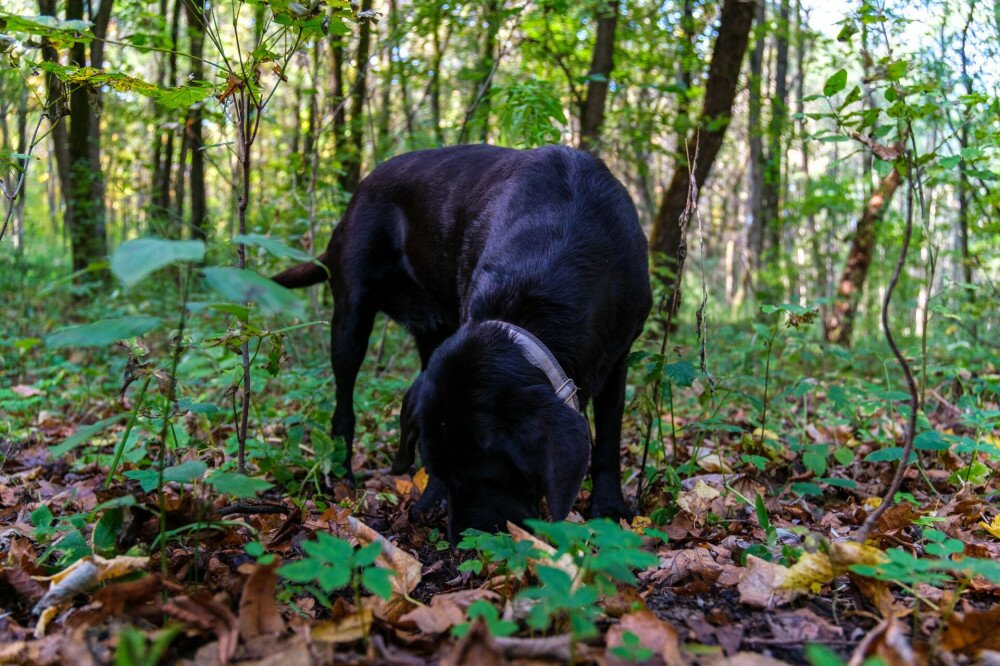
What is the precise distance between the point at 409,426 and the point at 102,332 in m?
1.44

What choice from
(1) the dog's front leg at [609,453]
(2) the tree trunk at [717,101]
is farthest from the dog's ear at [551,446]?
(2) the tree trunk at [717,101]

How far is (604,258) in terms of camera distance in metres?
3.24

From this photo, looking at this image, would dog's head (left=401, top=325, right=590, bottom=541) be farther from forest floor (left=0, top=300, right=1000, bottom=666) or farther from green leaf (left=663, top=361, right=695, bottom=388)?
green leaf (left=663, top=361, right=695, bottom=388)

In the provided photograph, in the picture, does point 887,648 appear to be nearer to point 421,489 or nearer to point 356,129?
point 421,489

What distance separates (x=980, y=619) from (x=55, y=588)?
2253 mm

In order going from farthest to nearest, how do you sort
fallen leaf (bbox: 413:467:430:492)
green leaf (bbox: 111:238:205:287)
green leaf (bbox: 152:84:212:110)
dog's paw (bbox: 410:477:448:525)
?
fallen leaf (bbox: 413:467:430:492) → dog's paw (bbox: 410:477:448:525) → green leaf (bbox: 152:84:212:110) → green leaf (bbox: 111:238:205:287)

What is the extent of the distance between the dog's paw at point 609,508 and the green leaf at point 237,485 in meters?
1.76

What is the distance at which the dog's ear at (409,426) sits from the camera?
9.51ft

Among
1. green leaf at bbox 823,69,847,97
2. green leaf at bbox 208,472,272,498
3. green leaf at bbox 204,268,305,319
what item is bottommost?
green leaf at bbox 208,472,272,498

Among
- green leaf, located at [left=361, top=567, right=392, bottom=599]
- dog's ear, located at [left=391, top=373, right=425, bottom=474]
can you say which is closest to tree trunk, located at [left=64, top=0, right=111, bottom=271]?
dog's ear, located at [left=391, top=373, right=425, bottom=474]

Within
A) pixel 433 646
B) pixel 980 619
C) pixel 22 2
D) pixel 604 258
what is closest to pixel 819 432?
pixel 604 258

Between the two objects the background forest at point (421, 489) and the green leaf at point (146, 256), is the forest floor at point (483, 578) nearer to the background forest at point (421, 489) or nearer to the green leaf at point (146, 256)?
the background forest at point (421, 489)

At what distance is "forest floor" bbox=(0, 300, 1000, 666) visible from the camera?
5.56 ft

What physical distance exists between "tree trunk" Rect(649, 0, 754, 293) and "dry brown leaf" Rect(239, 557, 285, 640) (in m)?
6.11
